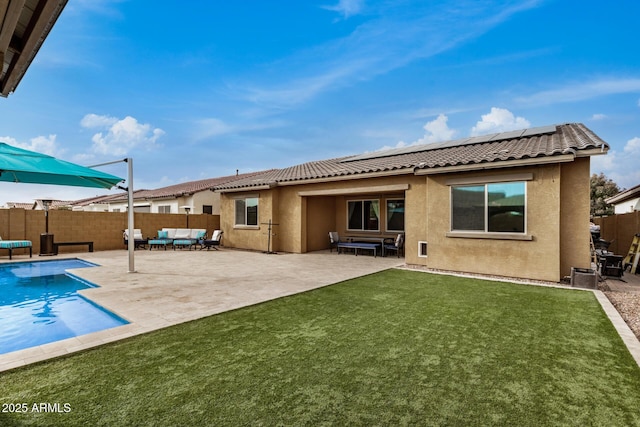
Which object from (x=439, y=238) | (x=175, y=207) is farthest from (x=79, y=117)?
(x=439, y=238)

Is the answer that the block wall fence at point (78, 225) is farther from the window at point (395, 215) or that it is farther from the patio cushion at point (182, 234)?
the window at point (395, 215)

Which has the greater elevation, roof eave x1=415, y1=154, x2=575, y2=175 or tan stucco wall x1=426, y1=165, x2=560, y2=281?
roof eave x1=415, y1=154, x2=575, y2=175

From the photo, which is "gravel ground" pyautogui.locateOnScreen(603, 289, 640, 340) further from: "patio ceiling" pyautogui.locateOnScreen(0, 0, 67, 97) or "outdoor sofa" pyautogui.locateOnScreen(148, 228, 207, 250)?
"outdoor sofa" pyautogui.locateOnScreen(148, 228, 207, 250)

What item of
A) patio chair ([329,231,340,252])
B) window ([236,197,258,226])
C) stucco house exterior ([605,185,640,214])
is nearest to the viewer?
stucco house exterior ([605,185,640,214])

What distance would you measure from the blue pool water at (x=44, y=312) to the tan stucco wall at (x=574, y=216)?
10.6 meters

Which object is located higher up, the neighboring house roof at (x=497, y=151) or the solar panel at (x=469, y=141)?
the solar panel at (x=469, y=141)

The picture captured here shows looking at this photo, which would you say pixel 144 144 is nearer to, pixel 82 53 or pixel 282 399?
pixel 82 53

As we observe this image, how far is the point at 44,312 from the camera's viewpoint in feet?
20.1

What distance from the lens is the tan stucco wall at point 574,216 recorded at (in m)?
8.18

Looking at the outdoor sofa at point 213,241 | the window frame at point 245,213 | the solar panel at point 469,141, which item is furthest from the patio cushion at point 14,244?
the solar panel at point 469,141

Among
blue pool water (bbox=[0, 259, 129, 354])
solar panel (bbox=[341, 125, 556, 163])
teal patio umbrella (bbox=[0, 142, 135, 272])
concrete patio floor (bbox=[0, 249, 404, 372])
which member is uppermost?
solar panel (bbox=[341, 125, 556, 163])

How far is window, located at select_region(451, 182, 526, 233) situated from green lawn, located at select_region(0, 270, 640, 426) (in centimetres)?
371

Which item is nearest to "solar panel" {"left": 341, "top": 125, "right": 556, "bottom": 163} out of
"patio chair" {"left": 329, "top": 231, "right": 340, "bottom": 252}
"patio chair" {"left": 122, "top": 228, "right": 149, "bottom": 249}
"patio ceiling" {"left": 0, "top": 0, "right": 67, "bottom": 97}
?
"patio chair" {"left": 329, "top": 231, "right": 340, "bottom": 252}

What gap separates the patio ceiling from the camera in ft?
8.82
